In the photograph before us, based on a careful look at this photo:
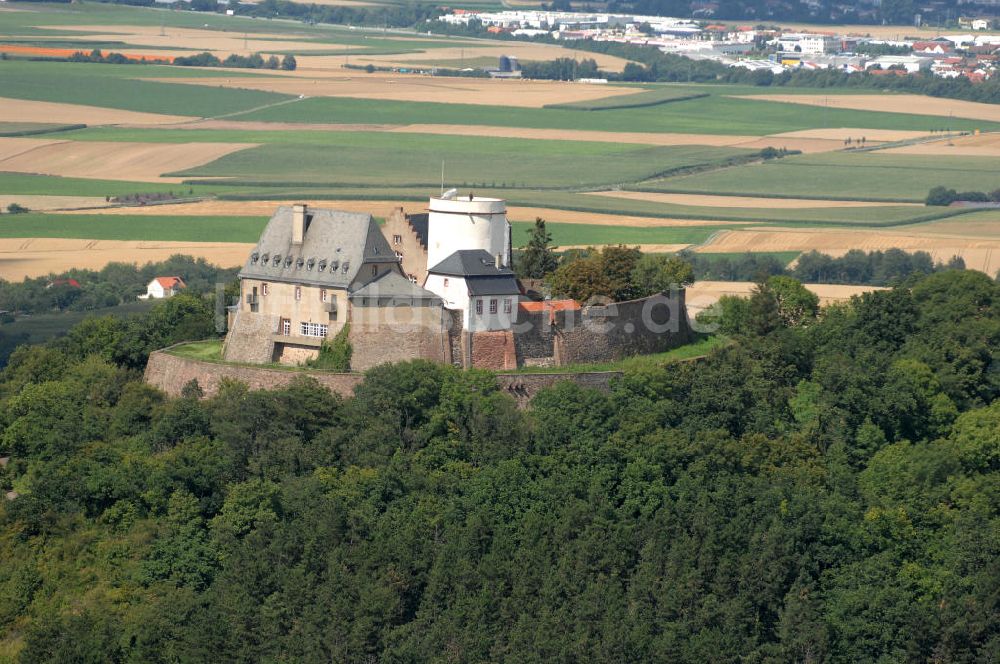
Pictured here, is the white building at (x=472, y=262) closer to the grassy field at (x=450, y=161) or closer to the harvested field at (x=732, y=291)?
the harvested field at (x=732, y=291)

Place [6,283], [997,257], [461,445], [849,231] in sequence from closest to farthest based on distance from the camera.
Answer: [461,445] < [6,283] < [997,257] < [849,231]

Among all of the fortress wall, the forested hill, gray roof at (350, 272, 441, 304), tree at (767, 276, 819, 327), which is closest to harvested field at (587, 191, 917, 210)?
tree at (767, 276, 819, 327)

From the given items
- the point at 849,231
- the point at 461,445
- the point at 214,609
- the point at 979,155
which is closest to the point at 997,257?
the point at 849,231

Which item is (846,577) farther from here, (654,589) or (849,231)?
(849,231)

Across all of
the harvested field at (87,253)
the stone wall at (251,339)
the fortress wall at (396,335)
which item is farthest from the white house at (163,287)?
the fortress wall at (396,335)

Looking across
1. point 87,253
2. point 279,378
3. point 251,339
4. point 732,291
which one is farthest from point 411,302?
point 87,253

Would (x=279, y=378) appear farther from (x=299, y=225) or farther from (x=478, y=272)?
(x=478, y=272)

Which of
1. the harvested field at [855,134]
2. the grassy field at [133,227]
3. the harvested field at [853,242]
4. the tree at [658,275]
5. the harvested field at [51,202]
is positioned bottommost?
the harvested field at [853,242]
